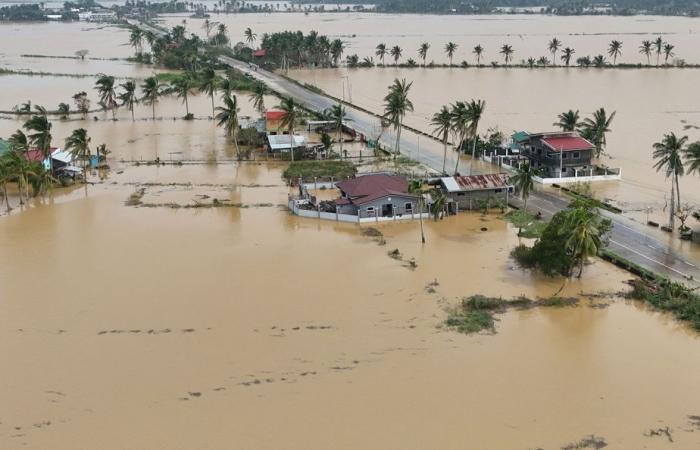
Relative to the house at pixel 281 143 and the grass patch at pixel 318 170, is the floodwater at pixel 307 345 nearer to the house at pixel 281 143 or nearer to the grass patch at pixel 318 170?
the grass patch at pixel 318 170

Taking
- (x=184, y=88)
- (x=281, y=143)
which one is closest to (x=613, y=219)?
(x=281, y=143)

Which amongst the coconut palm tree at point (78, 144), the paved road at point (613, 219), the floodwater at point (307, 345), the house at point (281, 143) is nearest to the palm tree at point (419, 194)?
the floodwater at point (307, 345)

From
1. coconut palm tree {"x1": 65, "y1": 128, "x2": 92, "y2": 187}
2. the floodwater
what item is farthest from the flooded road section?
coconut palm tree {"x1": 65, "y1": 128, "x2": 92, "y2": 187}

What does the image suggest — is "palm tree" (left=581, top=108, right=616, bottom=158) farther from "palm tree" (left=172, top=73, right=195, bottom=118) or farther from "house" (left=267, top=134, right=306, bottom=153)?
"palm tree" (left=172, top=73, right=195, bottom=118)

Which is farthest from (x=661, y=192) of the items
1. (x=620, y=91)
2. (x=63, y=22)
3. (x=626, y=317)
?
(x=63, y=22)

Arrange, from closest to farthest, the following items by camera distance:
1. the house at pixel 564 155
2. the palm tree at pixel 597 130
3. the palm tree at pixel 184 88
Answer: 1. the house at pixel 564 155
2. the palm tree at pixel 597 130
3. the palm tree at pixel 184 88

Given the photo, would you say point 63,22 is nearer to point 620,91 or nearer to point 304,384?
point 620,91
